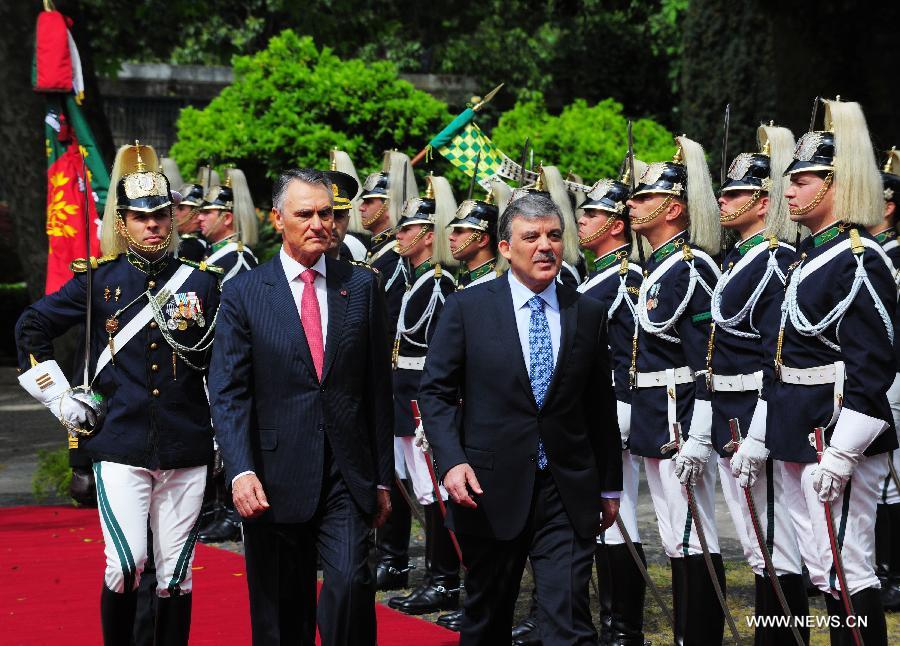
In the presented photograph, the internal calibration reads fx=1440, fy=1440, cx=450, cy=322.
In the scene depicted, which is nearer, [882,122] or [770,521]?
[770,521]

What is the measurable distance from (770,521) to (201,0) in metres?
13.2

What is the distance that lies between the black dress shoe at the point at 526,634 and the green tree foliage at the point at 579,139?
907cm

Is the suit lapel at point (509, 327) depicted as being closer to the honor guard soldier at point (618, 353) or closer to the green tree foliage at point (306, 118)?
the honor guard soldier at point (618, 353)

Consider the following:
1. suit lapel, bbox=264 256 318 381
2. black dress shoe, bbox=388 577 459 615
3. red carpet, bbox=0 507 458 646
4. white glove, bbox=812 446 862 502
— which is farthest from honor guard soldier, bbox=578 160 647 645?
suit lapel, bbox=264 256 318 381

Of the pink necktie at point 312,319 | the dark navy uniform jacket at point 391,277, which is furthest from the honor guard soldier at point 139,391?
the dark navy uniform jacket at point 391,277

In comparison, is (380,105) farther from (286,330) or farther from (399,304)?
(286,330)

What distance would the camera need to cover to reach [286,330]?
18.0 feet

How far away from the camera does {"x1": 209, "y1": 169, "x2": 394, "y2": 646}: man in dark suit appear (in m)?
5.36

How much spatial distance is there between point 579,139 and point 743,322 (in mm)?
10079

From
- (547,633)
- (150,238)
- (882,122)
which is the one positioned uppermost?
(882,122)

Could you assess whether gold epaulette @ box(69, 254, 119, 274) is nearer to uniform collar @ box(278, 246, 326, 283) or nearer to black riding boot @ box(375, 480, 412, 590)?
uniform collar @ box(278, 246, 326, 283)

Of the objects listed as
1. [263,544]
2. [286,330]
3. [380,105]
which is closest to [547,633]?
[263,544]

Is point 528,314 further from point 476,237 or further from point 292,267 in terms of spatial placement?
point 476,237

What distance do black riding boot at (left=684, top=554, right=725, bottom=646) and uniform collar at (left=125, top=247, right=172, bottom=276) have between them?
2801 mm
